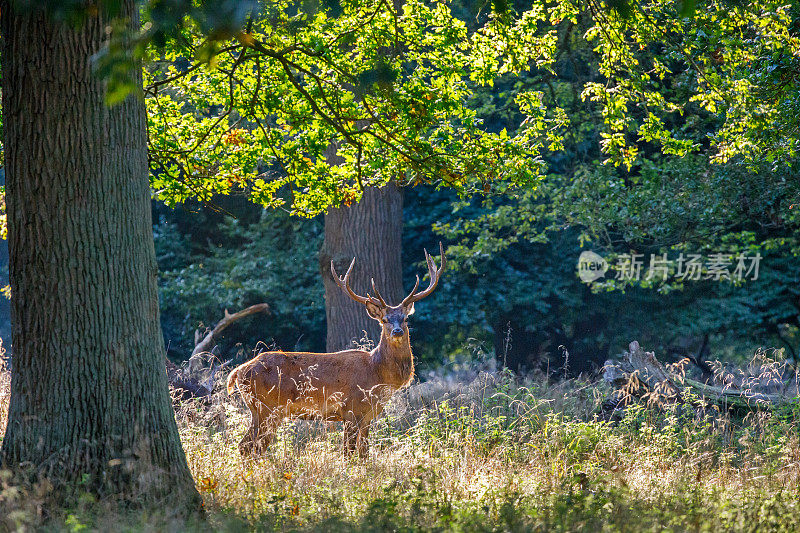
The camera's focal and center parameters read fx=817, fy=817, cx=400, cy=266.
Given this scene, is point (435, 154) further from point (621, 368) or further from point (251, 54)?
point (621, 368)

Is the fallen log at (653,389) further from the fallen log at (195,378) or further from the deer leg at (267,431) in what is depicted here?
the fallen log at (195,378)

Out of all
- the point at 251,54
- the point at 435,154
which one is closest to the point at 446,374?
the point at 435,154

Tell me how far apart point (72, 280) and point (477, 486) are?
3142mm

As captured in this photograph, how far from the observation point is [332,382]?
8758 millimetres

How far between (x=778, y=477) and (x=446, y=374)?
9.19 metres

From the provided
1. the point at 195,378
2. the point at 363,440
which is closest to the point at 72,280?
the point at 363,440

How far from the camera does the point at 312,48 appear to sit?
8.11 m

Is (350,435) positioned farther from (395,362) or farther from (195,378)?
(195,378)

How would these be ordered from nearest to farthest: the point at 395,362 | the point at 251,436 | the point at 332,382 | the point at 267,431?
the point at 267,431 → the point at 251,436 → the point at 332,382 → the point at 395,362

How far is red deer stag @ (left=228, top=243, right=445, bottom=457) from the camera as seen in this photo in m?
8.48

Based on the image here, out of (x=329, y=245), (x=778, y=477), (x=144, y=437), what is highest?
Answer: (x=329, y=245)

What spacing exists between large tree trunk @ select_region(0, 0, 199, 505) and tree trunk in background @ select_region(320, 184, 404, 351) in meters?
8.33

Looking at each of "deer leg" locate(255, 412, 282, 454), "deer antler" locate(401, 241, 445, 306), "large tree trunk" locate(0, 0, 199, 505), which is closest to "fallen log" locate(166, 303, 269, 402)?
"deer leg" locate(255, 412, 282, 454)

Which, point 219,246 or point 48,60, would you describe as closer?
point 48,60
